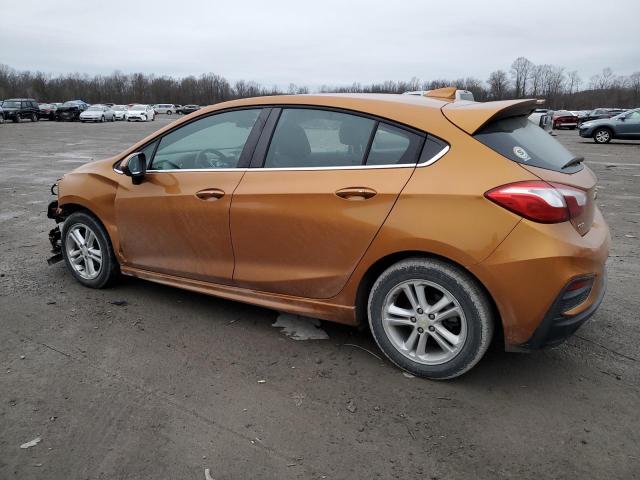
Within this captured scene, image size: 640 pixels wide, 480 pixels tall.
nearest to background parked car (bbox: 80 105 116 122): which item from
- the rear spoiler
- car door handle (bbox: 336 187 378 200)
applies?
car door handle (bbox: 336 187 378 200)

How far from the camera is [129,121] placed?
5203 cm

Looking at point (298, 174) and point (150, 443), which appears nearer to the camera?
point (150, 443)

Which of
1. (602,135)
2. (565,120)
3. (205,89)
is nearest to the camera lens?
(602,135)

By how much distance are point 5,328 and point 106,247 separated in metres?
0.99

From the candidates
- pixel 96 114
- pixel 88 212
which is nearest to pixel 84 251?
pixel 88 212

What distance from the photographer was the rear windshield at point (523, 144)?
9.52ft

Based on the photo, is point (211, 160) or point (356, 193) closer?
point (356, 193)

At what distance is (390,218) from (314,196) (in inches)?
20.3

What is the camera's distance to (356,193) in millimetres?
3100

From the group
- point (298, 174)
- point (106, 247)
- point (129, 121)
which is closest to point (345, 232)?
point (298, 174)

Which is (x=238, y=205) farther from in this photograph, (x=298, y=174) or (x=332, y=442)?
(x=332, y=442)

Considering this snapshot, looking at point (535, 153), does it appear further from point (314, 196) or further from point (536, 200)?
point (314, 196)

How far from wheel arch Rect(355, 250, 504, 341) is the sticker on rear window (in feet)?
2.25

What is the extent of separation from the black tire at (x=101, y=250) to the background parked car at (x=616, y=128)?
24.9 metres
